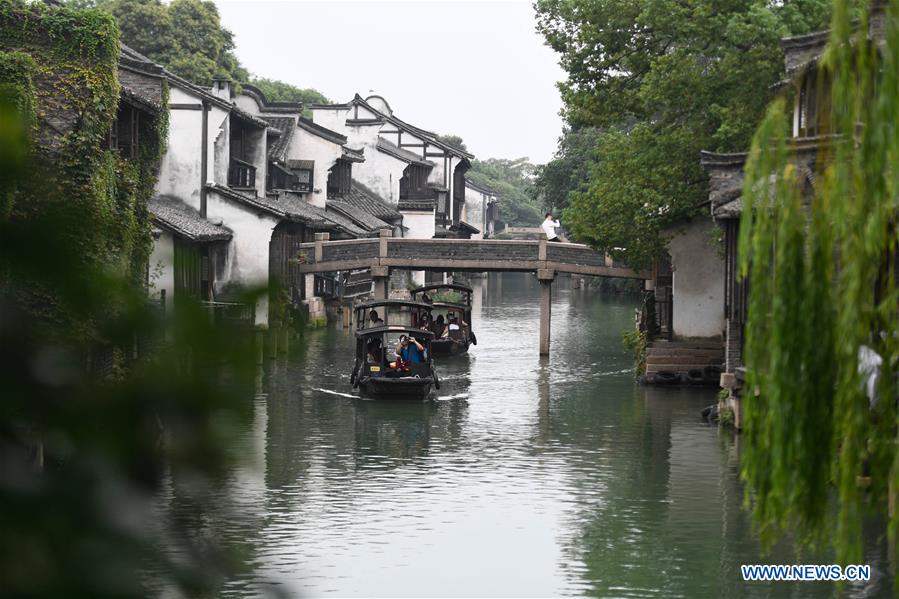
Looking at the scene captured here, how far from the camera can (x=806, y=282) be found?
8062mm

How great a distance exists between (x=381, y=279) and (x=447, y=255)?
8.15 feet

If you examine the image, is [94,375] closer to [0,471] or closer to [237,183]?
[0,471]

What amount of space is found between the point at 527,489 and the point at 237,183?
Answer: 25.6m

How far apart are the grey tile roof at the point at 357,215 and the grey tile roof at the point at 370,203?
92 cm

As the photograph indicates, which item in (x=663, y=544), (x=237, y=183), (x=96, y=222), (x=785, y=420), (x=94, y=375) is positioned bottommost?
(x=663, y=544)

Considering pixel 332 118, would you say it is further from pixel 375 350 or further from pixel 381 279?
pixel 375 350

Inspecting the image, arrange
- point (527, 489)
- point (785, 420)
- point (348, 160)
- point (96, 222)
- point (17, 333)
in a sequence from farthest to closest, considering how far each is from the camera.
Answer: point (348, 160) < point (527, 489) < point (785, 420) < point (96, 222) < point (17, 333)

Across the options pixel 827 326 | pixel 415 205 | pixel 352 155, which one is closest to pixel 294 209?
pixel 352 155

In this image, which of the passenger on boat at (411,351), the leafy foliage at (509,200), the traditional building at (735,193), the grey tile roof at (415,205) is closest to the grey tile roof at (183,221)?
the passenger on boat at (411,351)

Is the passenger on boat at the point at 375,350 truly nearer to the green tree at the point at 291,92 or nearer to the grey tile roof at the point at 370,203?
the grey tile roof at the point at 370,203

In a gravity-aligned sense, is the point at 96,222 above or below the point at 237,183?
below

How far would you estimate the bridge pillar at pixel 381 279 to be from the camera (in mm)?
41562

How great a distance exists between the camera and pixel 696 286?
32.4m

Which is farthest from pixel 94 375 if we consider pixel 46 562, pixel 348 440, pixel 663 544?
pixel 348 440
